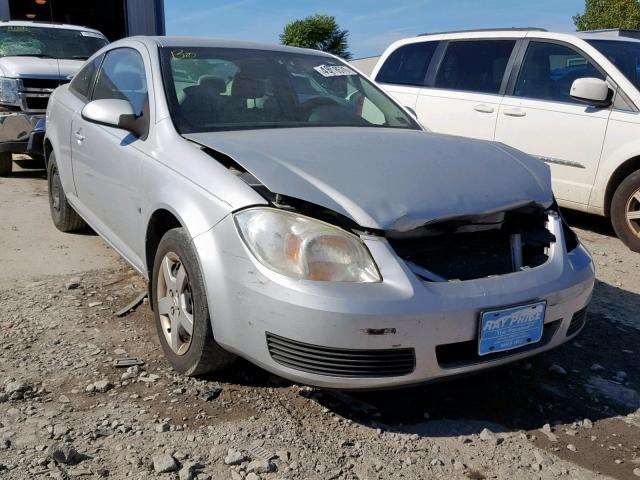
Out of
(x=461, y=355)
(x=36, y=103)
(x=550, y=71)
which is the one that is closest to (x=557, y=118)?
(x=550, y=71)

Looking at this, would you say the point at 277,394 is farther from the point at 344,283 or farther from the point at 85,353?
the point at 85,353

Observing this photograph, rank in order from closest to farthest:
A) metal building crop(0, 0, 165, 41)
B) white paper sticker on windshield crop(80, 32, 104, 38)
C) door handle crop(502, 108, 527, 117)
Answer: door handle crop(502, 108, 527, 117), white paper sticker on windshield crop(80, 32, 104, 38), metal building crop(0, 0, 165, 41)

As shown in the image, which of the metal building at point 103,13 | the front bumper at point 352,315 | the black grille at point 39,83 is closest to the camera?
the front bumper at point 352,315

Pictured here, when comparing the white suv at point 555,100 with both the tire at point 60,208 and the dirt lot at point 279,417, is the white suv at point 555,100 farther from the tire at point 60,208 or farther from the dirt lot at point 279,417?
the tire at point 60,208

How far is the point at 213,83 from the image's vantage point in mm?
3531

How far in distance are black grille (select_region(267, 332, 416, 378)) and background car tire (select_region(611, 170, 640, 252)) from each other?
3618mm

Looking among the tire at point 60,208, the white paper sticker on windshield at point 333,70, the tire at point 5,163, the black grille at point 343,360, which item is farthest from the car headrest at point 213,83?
the tire at point 5,163

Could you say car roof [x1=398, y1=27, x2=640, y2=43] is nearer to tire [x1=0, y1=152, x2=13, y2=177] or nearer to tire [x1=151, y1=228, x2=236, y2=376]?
tire [x1=151, y1=228, x2=236, y2=376]

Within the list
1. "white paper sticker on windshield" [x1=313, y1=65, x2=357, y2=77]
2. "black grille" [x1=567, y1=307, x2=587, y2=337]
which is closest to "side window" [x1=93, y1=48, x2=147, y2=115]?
"white paper sticker on windshield" [x1=313, y1=65, x2=357, y2=77]

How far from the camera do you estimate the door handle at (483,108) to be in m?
6.17

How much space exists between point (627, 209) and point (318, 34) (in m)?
45.8

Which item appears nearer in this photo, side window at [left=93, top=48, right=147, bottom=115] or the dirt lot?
the dirt lot

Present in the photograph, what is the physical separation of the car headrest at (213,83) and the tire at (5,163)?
16.2 feet

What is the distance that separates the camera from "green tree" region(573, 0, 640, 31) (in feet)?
99.3
